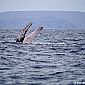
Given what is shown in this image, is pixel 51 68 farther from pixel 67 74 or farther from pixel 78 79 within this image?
pixel 78 79

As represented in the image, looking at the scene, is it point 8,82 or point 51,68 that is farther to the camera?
point 51,68

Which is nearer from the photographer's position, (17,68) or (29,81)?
(29,81)

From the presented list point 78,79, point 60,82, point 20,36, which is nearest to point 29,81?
point 60,82

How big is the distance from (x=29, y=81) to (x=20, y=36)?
24298 millimetres

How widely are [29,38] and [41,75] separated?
83.6 feet

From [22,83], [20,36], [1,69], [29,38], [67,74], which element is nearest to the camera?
[22,83]

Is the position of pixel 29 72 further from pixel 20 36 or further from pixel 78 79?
pixel 20 36

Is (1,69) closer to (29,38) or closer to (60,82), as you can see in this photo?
(60,82)

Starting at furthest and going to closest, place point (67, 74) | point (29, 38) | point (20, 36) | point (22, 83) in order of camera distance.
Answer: point (29, 38), point (20, 36), point (67, 74), point (22, 83)

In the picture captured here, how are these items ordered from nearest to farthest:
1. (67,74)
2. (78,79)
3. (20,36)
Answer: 1. (78,79)
2. (67,74)
3. (20,36)

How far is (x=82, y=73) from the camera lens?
2233 cm

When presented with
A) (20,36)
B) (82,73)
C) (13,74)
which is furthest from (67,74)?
(20,36)

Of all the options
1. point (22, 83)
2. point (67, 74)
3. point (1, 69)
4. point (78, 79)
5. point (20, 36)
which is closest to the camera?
point (22, 83)

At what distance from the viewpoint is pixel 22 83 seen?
18297 mm
